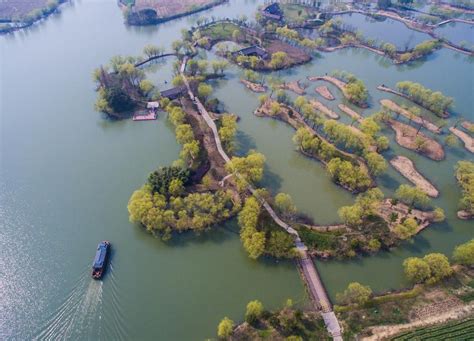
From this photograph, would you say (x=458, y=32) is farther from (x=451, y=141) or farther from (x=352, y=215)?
(x=352, y=215)

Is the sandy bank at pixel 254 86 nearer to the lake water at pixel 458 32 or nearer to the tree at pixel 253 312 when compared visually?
the tree at pixel 253 312

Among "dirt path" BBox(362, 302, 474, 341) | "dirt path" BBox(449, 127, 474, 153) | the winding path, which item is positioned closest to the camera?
"dirt path" BBox(362, 302, 474, 341)

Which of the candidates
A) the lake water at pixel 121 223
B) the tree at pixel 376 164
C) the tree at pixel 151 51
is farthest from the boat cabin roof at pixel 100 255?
the tree at pixel 151 51

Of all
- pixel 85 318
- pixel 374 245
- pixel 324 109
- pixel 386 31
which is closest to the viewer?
pixel 85 318

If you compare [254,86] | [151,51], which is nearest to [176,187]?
[254,86]

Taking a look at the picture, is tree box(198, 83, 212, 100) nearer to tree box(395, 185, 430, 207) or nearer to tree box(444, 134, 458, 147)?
tree box(395, 185, 430, 207)

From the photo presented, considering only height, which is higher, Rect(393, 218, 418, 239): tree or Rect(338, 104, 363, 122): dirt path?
Rect(338, 104, 363, 122): dirt path

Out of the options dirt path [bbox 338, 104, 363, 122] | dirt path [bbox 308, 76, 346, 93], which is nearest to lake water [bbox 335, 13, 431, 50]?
dirt path [bbox 308, 76, 346, 93]
